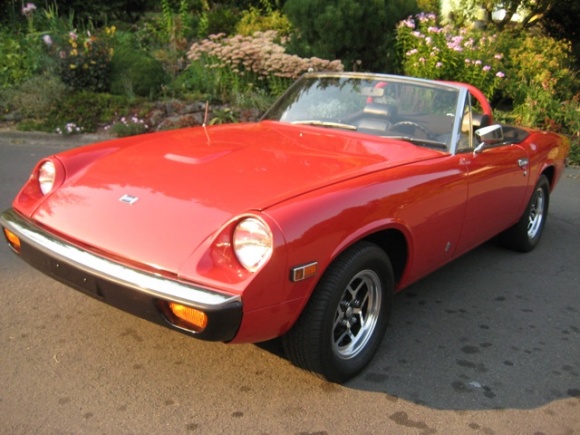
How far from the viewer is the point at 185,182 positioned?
9.80 ft

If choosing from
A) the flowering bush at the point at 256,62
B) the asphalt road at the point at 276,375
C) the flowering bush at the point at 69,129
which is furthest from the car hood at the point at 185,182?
the flowering bush at the point at 256,62

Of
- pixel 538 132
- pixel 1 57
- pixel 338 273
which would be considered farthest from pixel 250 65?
pixel 338 273

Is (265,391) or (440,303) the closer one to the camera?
(265,391)

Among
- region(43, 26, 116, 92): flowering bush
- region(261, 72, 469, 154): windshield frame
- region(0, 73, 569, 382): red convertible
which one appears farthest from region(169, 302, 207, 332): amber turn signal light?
region(43, 26, 116, 92): flowering bush

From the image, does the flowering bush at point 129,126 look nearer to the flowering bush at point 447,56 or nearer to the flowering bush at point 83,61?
the flowering bush at point 83,61

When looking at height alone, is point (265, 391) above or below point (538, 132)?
below

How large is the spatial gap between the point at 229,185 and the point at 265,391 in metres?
0.98

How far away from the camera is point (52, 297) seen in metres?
3.74

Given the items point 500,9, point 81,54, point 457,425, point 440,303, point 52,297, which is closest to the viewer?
point 457,425

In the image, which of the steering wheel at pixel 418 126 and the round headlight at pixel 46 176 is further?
the steering wheel at pixel 418 126

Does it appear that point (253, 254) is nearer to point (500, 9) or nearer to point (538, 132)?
point (538, 132)

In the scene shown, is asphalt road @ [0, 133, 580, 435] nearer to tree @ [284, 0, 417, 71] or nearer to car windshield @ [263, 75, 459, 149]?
car windshield @ [263, 75, 459, 149]

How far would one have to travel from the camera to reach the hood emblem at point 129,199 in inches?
113

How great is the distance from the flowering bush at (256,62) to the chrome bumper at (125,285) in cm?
724
